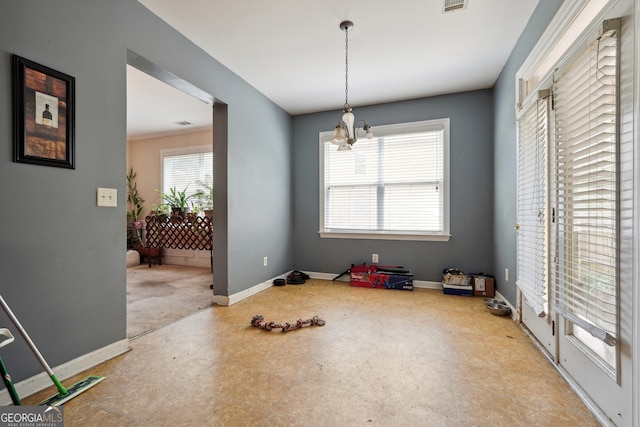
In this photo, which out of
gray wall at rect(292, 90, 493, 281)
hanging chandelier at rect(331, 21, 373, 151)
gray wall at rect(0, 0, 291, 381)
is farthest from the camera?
gray wall at rect(292, 90, 493, 281)

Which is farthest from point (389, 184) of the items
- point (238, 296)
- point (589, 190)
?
point (589, 190)

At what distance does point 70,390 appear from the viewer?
60.6 inches

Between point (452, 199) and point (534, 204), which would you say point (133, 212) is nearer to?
point (452, 199)

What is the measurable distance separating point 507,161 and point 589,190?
1.60 meters

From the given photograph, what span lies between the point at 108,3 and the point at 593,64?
114 inches

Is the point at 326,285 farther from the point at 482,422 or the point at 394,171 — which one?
the point at 482,422

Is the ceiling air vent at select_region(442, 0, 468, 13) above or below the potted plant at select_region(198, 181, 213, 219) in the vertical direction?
above

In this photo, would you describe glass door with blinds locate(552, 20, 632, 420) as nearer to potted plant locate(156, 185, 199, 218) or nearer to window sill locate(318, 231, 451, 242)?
window sill locate(318, 231, 451, 242)

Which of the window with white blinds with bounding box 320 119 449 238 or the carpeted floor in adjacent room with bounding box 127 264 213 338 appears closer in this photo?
the carpeted floor in adjacent room with bounding box 127 264 213 338

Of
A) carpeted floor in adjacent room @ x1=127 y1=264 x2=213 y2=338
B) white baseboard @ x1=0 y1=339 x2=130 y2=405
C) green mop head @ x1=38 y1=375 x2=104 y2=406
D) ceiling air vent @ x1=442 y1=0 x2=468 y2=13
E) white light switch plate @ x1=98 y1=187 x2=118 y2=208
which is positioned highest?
ceiling air vent @ x1=442 y1=0 x2=468 y2=13

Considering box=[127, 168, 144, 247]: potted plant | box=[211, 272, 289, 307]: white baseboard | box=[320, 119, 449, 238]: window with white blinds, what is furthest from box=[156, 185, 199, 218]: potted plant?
box=[320, 119, 449, 238]: window with white blinds

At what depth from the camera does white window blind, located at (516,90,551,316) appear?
1.98 metres

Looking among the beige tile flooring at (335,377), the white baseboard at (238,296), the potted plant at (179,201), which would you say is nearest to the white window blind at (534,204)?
the beige tile flooring at (335,377)

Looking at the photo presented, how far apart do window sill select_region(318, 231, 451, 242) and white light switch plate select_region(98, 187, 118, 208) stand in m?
2.77
